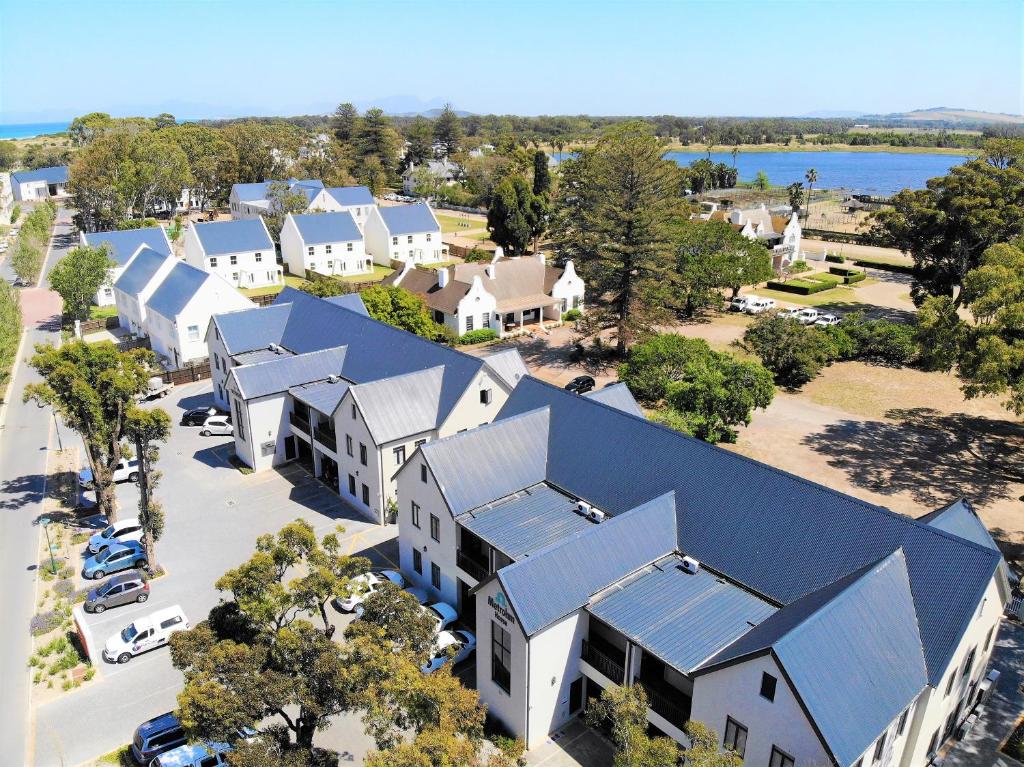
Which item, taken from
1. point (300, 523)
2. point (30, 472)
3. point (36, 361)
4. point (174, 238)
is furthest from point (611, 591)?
point (174, 238)

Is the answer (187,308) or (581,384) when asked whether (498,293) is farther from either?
(187,308)

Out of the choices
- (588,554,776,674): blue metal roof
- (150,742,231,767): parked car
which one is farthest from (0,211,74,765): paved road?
(588,554,776,674): blue metal roof

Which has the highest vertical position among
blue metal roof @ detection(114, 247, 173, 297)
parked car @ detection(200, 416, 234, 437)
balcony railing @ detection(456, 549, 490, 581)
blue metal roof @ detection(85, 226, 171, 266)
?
blue metal roof @ detection(85, 226, 171, 266)

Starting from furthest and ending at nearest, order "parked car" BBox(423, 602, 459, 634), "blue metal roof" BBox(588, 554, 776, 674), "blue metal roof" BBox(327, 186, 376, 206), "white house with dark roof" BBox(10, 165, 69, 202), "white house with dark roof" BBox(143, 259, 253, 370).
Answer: "white house with dark roof" BBox(10, 165, 69, 202) → "blue metal roof" BBox(327, 186, 376, 206) → "white house with dark roof" BBox(143, 259, 253, 370) → "parked car" BBox(423, 602, 459, 634) → "blue metal roof" BBox(588, 554, 776, 674)

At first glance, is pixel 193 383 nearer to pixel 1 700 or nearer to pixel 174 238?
pixel 1 700

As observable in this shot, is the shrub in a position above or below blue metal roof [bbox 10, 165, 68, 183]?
below

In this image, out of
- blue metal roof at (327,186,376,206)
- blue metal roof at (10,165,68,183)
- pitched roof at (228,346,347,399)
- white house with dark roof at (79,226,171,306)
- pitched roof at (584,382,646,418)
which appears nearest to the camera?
pitched roof at (584,382,646,418)

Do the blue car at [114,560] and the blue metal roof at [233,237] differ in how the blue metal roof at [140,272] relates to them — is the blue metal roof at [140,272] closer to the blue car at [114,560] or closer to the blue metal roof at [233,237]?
the blue metal roof at [233,237]

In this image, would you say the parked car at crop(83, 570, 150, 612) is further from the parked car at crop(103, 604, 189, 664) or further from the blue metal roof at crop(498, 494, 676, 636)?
the blue metal roof at crop(498, 494, 676, 636)

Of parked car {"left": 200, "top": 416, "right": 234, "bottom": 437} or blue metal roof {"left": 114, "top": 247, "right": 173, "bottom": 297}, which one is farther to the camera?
blue metal roof {"left": 114, "top": 247, "right": 173, "bottom": 297}
